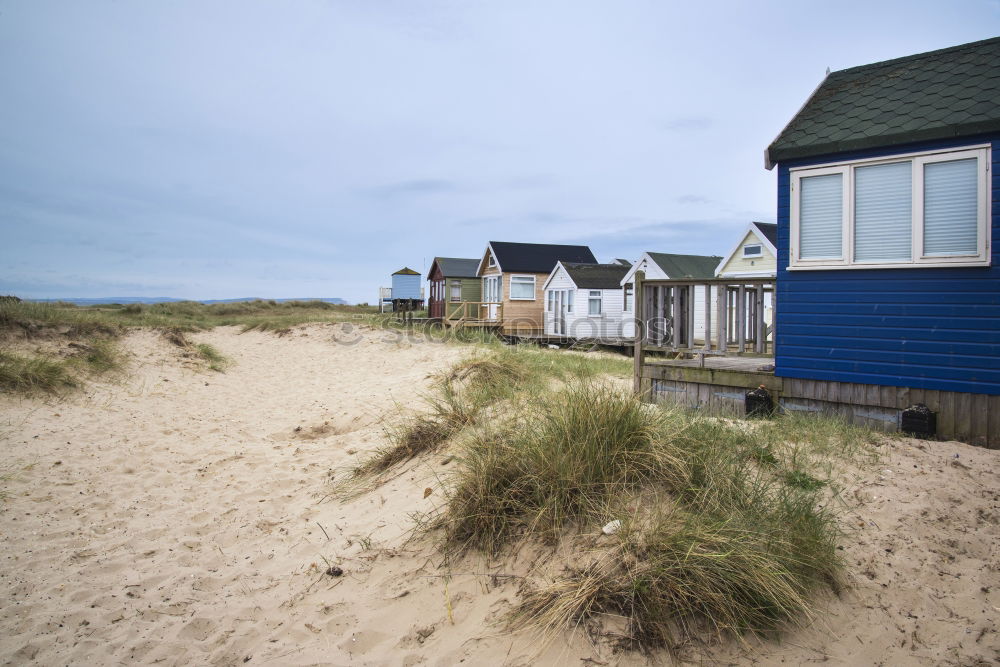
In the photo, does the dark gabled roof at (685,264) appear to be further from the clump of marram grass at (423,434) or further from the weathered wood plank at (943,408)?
the clump of marram grass at (423,434)

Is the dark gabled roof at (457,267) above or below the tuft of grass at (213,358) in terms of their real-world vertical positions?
above

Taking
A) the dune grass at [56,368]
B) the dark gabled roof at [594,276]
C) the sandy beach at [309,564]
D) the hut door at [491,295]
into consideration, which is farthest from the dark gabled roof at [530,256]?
the sandy beach at [309,564]

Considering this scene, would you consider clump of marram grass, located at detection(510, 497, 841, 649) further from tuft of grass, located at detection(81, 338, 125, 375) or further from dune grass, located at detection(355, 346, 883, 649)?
tuft of grass, located at detection(81, 338, 125, 375)

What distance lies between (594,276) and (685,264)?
4272 mm

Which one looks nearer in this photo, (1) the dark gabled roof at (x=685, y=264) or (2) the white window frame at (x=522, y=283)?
(1) the dark gabled roof at (x=685, y=264)

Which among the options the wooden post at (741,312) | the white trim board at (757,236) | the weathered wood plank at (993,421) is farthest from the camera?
the white trim board at (757,236)

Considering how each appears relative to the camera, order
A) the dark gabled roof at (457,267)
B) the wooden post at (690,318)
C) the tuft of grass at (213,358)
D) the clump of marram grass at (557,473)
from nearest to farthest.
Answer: the clump of marram grass at (557,473) → the wooden post at (690,318) → the tuft of grass at (213,358) → the dark gabled roof at (457,267)

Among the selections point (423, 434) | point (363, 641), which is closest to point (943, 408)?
point (423, 434)

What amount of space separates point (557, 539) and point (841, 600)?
175 cm

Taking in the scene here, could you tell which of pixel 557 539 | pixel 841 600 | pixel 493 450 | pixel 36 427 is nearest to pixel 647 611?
pixel 557 539

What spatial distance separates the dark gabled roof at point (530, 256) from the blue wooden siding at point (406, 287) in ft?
42.5

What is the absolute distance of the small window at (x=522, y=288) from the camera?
3028 centimetres

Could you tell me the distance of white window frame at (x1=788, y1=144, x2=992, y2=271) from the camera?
6633 mm

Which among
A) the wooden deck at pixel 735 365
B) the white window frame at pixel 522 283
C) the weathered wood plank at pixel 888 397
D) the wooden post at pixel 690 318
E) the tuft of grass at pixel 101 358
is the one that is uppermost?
the white window frame at pixel 522 283
